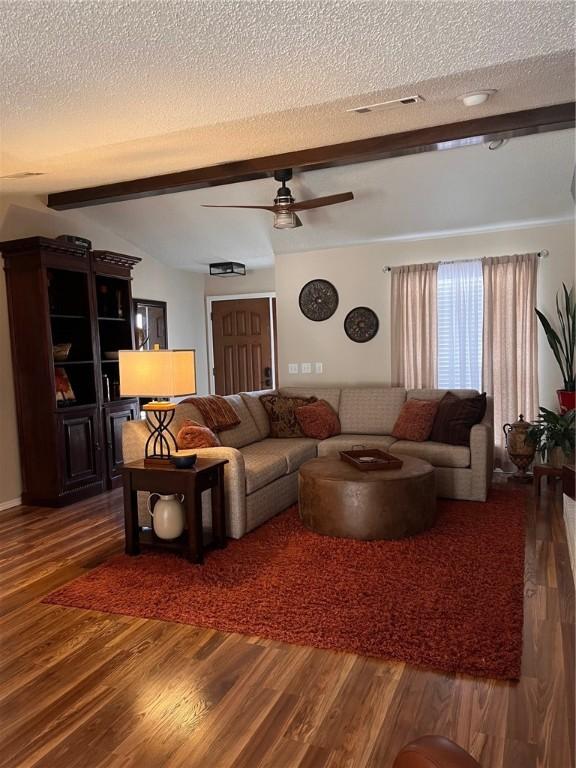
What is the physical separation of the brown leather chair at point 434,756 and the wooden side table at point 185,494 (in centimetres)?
262

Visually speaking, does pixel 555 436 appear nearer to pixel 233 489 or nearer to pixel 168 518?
pixel 233 489

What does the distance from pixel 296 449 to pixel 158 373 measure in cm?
171

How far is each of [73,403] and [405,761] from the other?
15.8ft

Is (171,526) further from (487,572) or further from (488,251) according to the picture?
(488,251)

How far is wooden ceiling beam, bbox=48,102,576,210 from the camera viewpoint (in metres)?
3.40

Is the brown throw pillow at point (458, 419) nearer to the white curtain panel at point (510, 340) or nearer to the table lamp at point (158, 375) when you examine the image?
the white curtain panel at point (510, 340)

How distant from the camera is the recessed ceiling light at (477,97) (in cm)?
301

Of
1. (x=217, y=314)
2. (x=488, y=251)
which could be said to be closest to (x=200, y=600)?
(x=488, y=251)

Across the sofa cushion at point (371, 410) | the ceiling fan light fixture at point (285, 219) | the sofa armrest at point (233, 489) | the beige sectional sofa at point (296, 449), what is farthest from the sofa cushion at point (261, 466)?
the ceiling fan light fixture at point (285, 219)

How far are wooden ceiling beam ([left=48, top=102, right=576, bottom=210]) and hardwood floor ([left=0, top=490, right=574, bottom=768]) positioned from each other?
266cm

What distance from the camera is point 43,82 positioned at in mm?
2574

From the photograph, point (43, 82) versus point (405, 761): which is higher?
point (43, 82)

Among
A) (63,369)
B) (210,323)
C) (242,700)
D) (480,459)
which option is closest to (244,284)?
(210,323)

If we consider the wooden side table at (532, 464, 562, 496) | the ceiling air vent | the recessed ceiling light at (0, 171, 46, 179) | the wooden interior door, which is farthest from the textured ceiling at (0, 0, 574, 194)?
the wooden interior door
